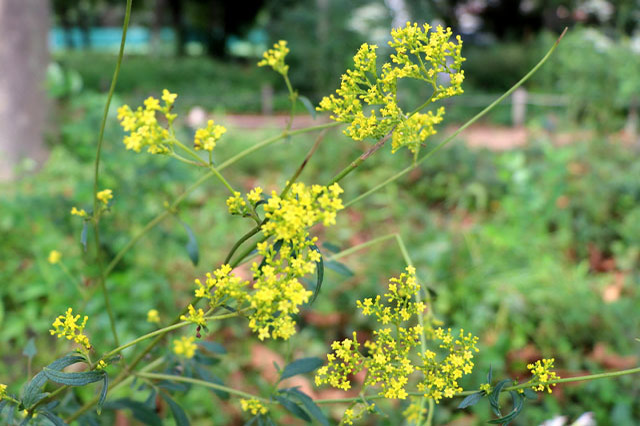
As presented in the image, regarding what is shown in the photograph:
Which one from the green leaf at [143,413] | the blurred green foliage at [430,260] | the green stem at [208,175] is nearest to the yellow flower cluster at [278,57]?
the green stem at [208,175]

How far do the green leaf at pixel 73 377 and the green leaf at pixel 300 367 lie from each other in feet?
1.31

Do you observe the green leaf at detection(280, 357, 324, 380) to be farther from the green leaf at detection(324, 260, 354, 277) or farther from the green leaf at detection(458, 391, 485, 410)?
the green leaf at detection(458, 391, 485, 410)

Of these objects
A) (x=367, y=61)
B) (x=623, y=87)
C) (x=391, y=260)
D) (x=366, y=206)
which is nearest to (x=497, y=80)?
(x=623, y=87)

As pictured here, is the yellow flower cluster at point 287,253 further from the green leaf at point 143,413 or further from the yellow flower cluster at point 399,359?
the green leaf at point 143,413

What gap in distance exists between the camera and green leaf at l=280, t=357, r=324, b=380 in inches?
43.9

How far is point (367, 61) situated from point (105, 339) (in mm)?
2138

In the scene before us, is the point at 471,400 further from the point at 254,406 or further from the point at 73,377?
the point at 73,377

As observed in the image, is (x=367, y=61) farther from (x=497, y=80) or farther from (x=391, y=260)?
(x=497, y=80)

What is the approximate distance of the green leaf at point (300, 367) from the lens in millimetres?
1114

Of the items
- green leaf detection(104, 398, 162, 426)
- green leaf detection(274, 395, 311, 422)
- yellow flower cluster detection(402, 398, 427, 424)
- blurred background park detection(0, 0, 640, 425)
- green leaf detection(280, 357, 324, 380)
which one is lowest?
blurred background park detection(0, 0, 640, 425)

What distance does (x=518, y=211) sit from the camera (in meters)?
3.94

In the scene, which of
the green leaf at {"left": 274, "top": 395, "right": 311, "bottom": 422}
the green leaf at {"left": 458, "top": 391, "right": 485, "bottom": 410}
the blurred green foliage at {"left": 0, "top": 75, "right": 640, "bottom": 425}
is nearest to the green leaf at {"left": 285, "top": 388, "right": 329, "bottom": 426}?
the green leaf at {"left": 274, "top": 395, "right": 311, "bottom": 422}

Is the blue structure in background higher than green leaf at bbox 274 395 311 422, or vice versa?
green leaf at bbox 274 395 311 422

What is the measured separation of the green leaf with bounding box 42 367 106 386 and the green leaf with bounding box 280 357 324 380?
0.40 m
